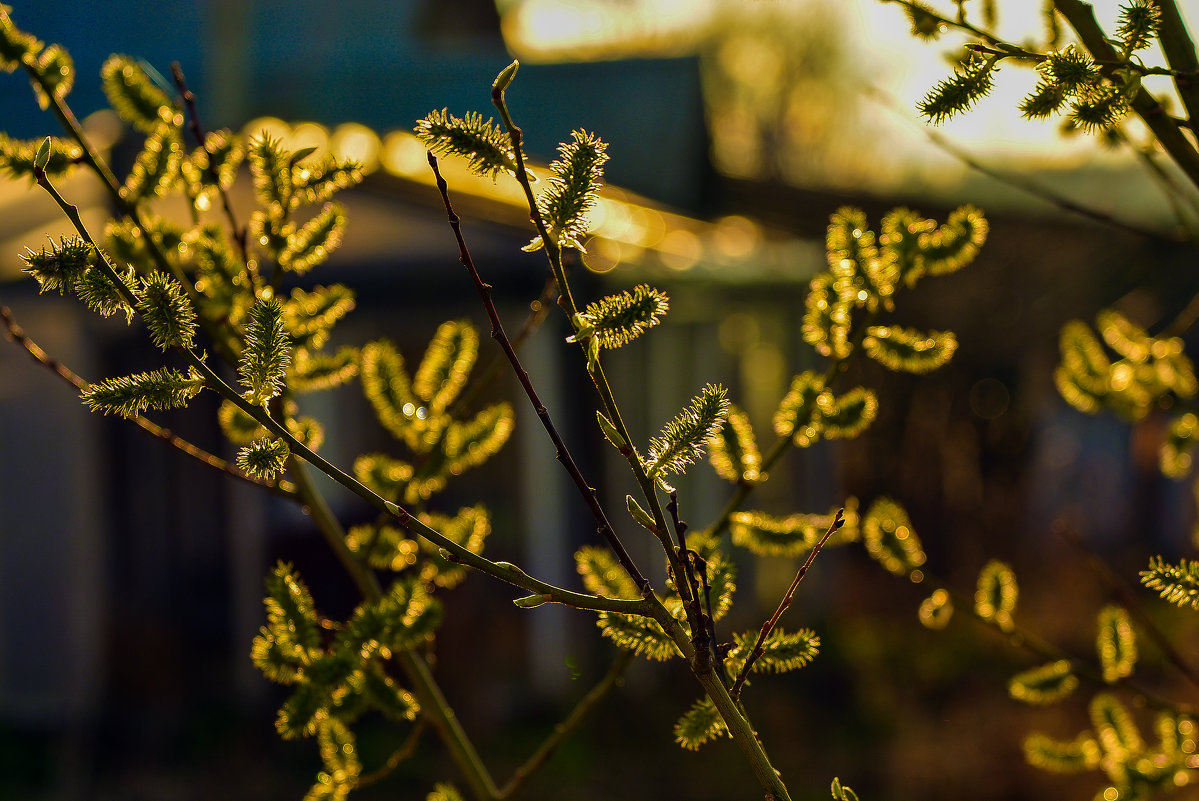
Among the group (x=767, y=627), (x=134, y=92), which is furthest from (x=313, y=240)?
(x=767, y=627)

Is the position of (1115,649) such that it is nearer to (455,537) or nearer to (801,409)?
(801,409)

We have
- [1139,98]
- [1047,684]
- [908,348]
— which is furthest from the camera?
[1047,684]

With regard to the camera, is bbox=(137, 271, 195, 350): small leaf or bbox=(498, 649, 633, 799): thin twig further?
bbox=(498, 649, 633, 799): thin twig

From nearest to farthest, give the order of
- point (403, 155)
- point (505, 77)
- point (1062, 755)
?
point (505, 77)
point (1062, 755)
point (403, 155)

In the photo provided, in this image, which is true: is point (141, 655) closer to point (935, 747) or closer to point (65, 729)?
point (65, 729)

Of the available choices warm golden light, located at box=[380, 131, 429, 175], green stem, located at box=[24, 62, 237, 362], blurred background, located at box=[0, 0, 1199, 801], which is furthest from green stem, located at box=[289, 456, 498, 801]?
warm golden light, located at box=[380, 131, 429, 175]

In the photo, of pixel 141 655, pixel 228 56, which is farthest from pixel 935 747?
pixel 228 56

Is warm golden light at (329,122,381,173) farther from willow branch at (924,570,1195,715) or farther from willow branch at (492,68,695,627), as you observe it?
willow branch at (492,68,695,627)

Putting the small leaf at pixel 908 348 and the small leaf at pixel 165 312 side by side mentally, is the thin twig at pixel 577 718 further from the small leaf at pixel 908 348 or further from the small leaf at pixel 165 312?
the small leaf at pixel 165 312
